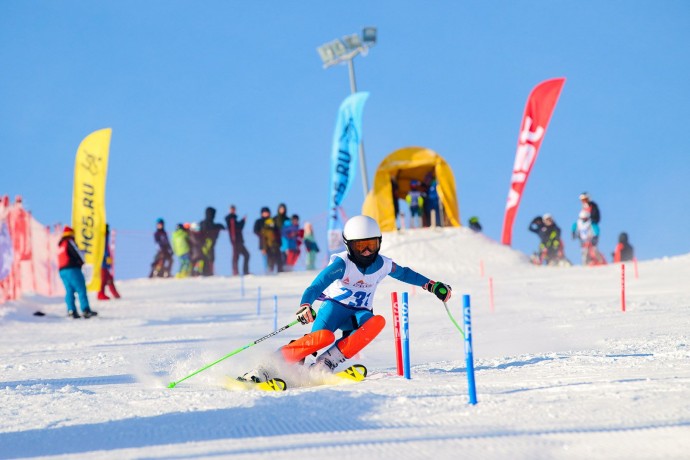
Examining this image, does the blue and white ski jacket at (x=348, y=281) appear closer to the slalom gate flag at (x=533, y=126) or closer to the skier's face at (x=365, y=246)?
the skier's face at (x=365, y=246)

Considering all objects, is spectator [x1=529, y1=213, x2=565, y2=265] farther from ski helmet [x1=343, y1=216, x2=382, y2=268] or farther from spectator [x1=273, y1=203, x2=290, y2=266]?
ski helmet [x1=343, y1=216, x2=382, y2=268]

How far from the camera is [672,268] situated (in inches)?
735

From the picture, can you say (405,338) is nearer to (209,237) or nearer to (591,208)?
(591,208)

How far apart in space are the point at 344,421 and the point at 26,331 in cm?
1052

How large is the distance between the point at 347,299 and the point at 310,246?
2003 centimetres

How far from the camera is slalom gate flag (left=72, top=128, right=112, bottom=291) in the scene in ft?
59.4

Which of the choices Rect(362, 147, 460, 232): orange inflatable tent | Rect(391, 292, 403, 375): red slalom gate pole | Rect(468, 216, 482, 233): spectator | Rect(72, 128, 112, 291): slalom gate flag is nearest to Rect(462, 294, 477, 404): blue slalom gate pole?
Rect(391, 292, 403, 375): red slalom gate pole

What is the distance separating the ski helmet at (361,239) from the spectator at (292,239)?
63.8ft

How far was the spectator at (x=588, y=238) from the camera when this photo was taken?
2333cm

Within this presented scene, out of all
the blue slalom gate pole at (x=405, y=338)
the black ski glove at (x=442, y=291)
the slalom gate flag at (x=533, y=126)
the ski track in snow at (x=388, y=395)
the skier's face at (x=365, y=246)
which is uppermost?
the slalom gate flag at (x=533, y=126)

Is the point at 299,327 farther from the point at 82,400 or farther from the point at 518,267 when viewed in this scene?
the point at 518,267

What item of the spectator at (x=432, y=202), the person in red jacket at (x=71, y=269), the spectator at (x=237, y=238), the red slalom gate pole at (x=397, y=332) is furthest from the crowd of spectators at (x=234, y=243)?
the red slalom gate pole at (x=397, y=332)

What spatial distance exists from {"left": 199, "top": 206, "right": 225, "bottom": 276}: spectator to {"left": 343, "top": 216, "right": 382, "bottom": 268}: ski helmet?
19587 millimetres

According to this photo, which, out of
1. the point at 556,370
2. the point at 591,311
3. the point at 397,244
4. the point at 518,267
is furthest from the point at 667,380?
the point at 397,244
